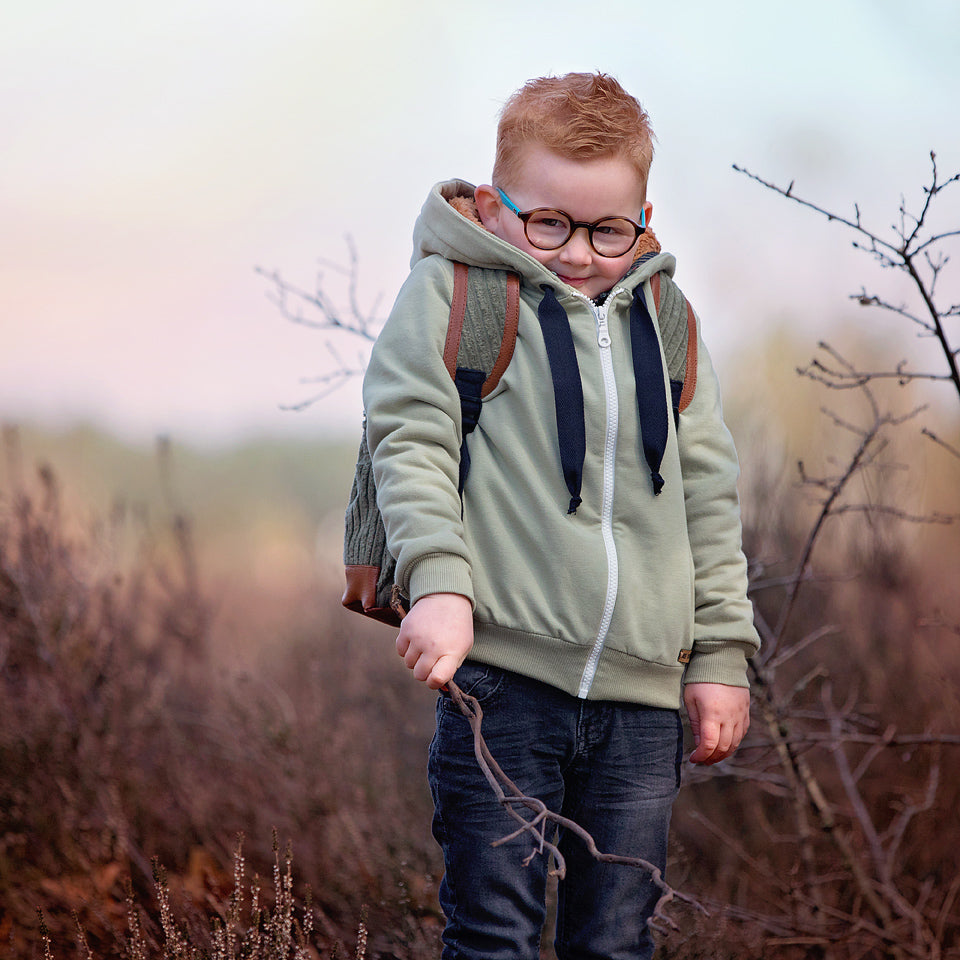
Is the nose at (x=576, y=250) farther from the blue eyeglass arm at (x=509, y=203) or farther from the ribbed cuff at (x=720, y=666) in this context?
the ribbed cuff at (x=720, y=666)

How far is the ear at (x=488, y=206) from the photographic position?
1.74 metres

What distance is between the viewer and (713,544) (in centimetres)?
179

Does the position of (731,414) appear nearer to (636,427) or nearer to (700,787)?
(700,787)

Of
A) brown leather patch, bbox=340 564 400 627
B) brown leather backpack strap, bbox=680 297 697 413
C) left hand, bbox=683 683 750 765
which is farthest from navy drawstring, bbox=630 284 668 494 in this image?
brown leather patch, bbox=340 564 400 627

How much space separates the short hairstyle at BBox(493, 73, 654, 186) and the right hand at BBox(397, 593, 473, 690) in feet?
2.34

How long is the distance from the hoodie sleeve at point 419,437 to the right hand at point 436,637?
0.02m

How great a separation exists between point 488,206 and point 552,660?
0.76m

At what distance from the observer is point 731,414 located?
422cm

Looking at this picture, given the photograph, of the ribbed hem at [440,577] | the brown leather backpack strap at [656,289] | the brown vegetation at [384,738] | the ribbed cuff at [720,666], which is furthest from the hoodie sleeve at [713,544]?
the brown vegetation at [384,738]

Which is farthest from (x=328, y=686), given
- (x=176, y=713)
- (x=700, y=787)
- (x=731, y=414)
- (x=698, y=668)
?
(x=698, y=668)

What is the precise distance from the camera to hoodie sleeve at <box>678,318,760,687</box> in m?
1.74

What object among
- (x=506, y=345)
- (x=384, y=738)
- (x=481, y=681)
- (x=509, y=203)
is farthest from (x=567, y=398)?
(x=384, y=738)

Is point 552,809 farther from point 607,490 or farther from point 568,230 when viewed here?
point 568,230

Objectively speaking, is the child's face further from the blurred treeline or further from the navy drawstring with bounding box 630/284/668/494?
the blurred treeline
